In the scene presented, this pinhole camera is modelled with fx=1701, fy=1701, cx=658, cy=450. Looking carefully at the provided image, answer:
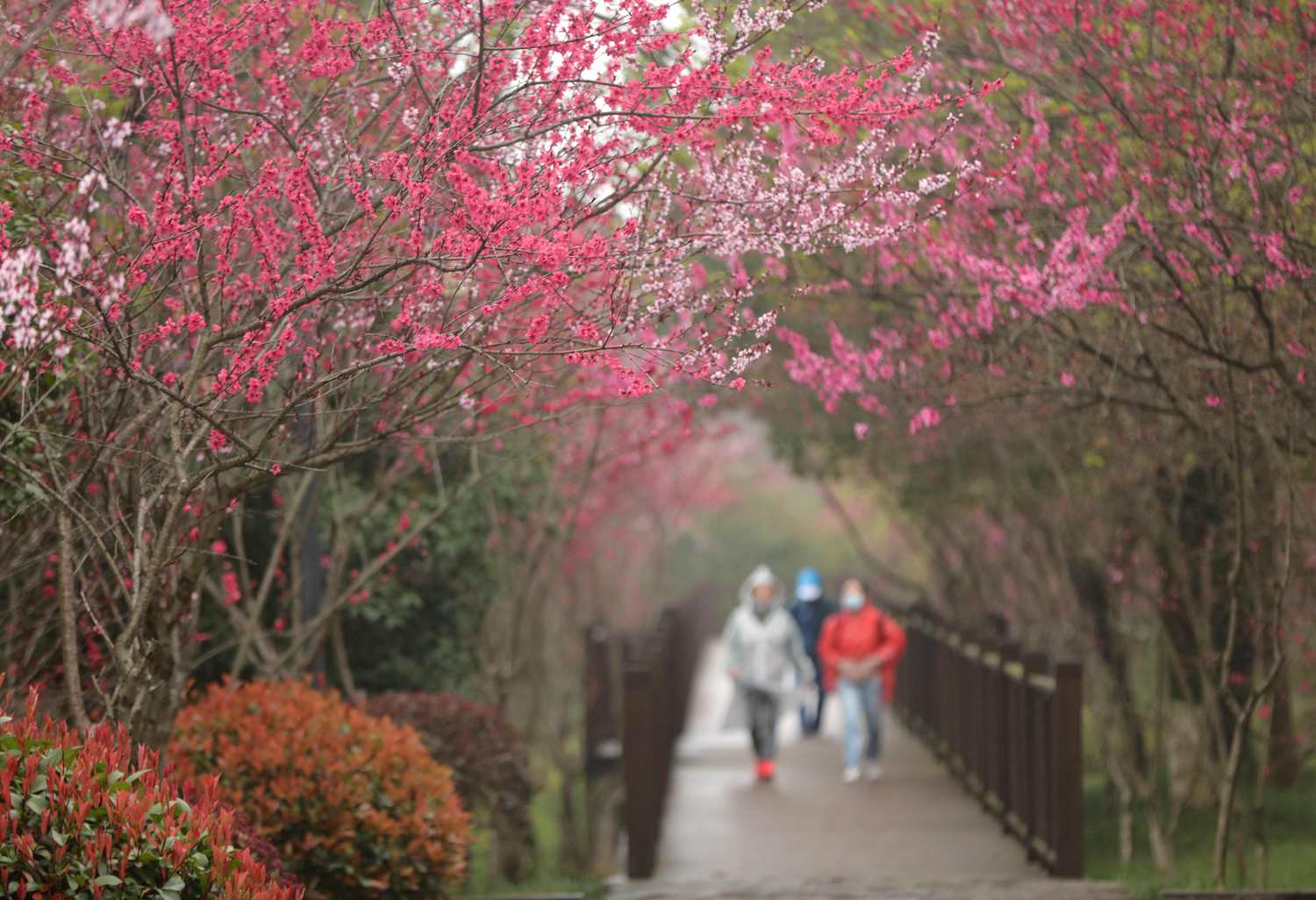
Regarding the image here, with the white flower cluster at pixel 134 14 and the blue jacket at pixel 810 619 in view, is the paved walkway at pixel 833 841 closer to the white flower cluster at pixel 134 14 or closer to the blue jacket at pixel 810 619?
the blue jacket at pixel 810 619

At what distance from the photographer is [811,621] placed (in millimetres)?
18359

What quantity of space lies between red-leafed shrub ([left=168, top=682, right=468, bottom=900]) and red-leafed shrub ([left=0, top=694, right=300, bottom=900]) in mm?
2076

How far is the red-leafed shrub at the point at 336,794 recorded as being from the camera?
6.80 metres

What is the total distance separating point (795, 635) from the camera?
14.3m

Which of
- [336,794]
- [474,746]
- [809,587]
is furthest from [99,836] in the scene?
[809,587]

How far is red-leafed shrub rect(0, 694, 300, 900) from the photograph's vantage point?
417 cm

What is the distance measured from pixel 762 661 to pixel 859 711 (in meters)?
0.95

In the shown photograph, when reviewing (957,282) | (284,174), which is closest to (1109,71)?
(957,282)

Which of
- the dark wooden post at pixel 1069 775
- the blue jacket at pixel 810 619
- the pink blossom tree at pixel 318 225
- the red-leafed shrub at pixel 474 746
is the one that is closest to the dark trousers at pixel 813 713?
the blue jacket at pixel 810 619

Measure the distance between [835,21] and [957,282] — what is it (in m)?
1.85

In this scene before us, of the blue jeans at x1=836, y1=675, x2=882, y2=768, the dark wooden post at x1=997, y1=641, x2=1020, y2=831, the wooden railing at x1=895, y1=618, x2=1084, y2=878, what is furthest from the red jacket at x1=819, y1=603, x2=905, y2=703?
the dark wooden post at x1=997, y1=641, x2=1020, y2=831

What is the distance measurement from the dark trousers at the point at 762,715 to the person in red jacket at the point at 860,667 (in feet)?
1.94

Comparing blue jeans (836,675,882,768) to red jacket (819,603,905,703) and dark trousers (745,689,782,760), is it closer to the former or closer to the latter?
red jacket (819,603,905,703)

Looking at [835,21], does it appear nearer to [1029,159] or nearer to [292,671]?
[1029,159]
